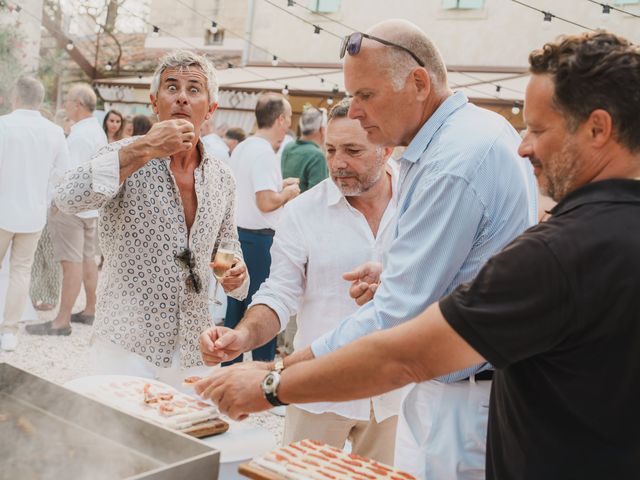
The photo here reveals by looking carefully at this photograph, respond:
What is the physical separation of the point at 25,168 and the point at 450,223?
17.1 ft

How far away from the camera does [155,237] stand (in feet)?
9.70

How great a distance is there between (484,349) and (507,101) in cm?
1099

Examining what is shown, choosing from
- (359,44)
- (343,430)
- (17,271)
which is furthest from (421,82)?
(17,271)

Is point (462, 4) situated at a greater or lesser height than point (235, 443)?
greater

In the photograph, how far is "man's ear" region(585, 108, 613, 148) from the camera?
4.76ft

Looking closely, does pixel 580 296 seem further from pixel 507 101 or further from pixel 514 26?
pixel 514 26

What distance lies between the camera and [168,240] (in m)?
2.98

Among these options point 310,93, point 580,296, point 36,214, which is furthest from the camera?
point 310,93

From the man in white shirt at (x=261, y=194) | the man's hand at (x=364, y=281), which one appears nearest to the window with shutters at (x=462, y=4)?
the man in white shirt at (x=261, y=194)

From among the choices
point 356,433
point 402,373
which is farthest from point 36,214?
point 402,373

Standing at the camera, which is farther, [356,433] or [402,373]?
[356,433]

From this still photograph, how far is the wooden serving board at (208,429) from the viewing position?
2.12 metres

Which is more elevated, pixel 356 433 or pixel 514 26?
pixel 514 26

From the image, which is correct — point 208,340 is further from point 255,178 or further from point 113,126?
point 113,126
